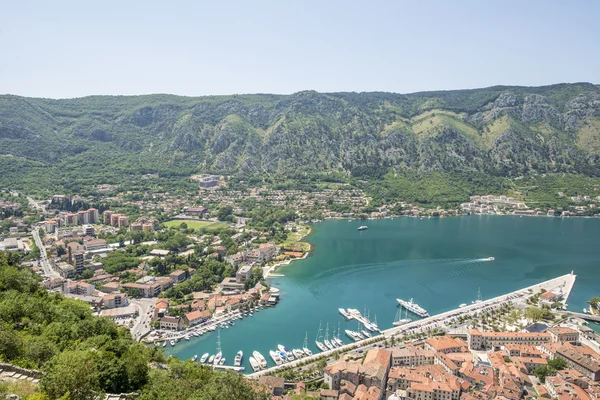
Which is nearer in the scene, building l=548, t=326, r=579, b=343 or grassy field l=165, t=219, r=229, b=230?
building l=548, t=326, r=579, b=343

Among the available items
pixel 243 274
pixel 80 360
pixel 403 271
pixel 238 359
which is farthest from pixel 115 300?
pixel 403 271

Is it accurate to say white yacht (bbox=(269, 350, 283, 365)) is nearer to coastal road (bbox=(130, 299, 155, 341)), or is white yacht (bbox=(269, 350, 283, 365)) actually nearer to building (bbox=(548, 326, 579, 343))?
coastal road (bbox=(130, 299, 155, 341))

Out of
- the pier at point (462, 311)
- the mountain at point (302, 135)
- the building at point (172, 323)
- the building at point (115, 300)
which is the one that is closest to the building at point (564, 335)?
the pier at point (462, 311)

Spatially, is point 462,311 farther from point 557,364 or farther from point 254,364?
point 254,364

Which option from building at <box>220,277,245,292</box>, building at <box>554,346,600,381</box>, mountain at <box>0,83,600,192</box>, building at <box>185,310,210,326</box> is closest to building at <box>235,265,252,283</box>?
building at <box>220,277,245,292</box>

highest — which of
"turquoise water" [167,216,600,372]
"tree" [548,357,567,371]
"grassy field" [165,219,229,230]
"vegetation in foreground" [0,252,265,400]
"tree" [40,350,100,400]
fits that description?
"tree" [40,350,100,400]

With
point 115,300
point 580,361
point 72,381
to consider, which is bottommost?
point 115,300
